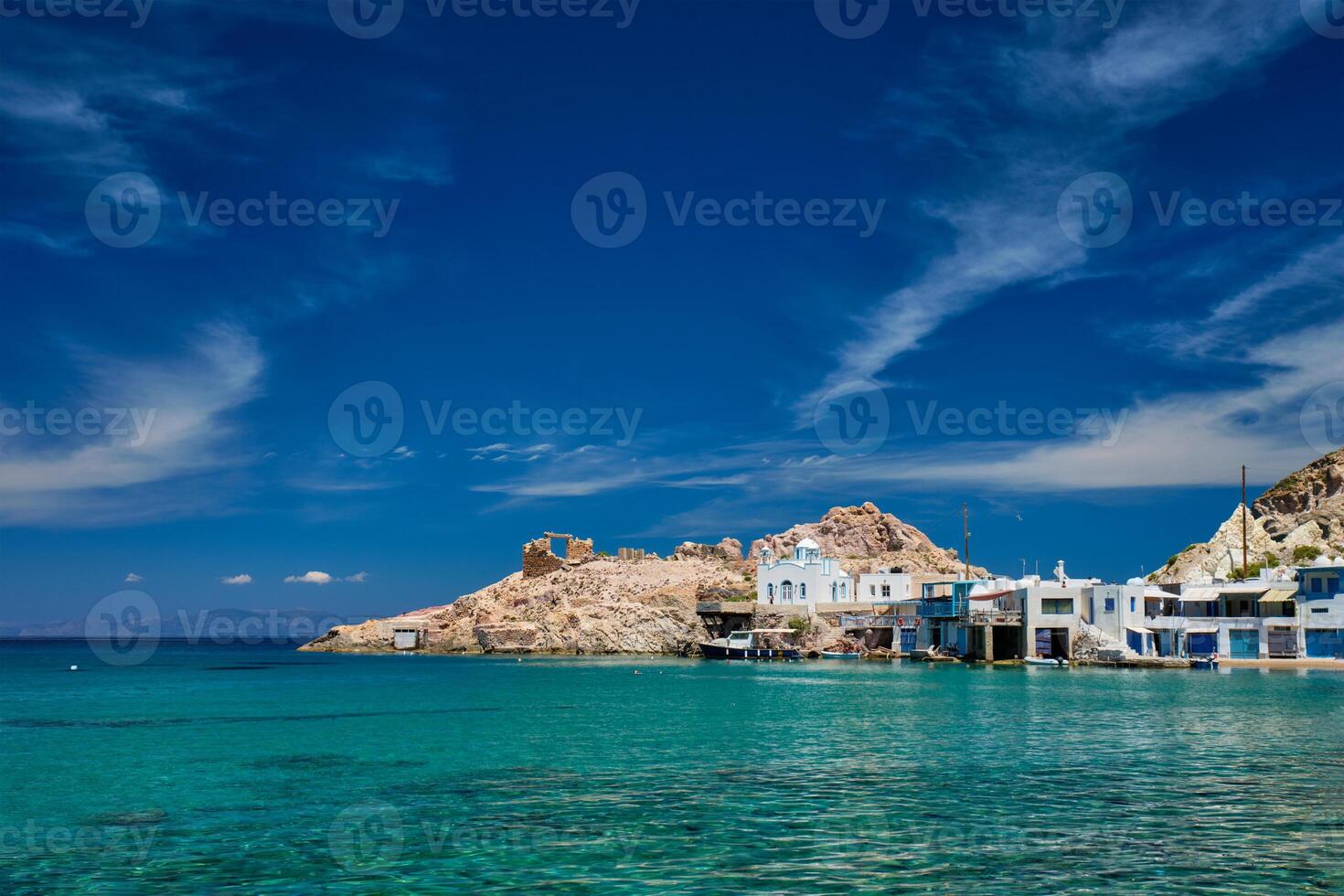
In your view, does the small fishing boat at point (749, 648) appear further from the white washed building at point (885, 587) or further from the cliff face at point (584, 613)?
the white washed building at point (885, 587)

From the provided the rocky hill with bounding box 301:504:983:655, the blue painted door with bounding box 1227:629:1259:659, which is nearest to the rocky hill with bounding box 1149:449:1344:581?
the blue painted door with bounding box 1227:629:1259:659

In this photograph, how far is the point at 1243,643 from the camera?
10050cm

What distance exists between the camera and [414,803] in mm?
27000

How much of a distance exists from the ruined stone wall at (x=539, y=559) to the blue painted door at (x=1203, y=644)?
358 feet

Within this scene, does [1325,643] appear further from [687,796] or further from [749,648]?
[687,796]

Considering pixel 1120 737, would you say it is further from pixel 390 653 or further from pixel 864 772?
pixel 390 653

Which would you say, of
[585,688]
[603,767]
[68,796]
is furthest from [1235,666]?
[68,796]

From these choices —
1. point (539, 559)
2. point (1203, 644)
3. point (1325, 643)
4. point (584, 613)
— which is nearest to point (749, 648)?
point (584, 613)

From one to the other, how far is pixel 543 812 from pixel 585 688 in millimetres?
51241

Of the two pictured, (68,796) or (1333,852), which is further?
(68,796)

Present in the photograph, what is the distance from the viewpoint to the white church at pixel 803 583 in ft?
460

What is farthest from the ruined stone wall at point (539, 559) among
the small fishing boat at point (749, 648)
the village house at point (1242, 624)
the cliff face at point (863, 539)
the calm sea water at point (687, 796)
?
the calm sea water at point (687, 796)

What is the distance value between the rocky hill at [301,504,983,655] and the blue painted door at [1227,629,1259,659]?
57.9 m

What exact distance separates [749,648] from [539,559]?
72.1 meters
